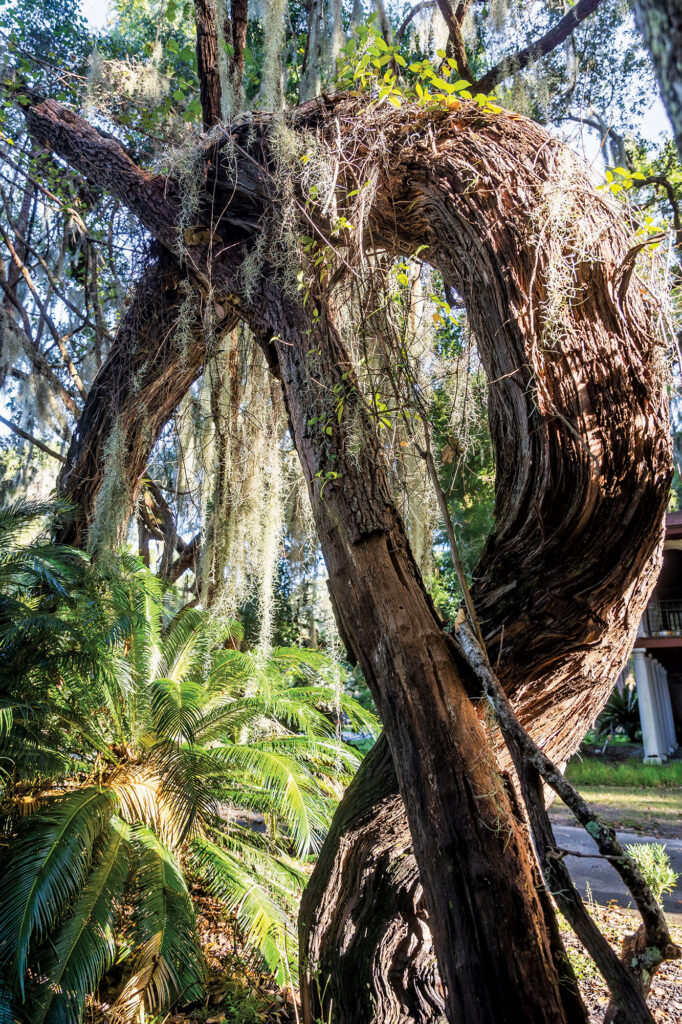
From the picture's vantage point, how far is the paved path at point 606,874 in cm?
408

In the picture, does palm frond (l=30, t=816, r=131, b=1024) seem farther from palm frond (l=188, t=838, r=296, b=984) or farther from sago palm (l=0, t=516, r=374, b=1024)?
palm frond (l=188, t=838, r=296, b=984)

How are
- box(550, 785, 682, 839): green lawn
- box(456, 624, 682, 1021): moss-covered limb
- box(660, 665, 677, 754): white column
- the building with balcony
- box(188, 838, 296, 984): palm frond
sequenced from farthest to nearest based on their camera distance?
box(660, 665, 677, 754): white column, the building with balcony, box(550, 785, 682, 839): green lawn, box(188, 838, 296, 984): palm frond, box(456, 624, 682, 1021): moss-covered limb

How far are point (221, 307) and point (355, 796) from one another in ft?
6.93

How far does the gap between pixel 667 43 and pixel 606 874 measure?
5504 millimetres

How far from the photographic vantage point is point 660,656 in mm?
11562

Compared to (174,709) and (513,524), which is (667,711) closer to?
(174,709)

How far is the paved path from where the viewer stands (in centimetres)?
408

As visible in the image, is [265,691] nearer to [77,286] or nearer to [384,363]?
[384,363]

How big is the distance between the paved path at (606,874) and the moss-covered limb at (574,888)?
2.43 metres

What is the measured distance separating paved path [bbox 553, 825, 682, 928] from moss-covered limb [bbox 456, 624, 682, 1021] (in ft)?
7.96

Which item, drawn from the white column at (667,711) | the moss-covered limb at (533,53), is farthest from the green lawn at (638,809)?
the moss-covered limb at (533,53)

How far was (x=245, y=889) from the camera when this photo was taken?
3.43 m

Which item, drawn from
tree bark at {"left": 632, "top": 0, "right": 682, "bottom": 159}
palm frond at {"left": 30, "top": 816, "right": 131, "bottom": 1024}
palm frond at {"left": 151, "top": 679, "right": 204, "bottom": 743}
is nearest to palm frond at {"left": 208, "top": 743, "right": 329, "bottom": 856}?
palm frond at {"left": 151, "top": 679, "right": 204, "bottom": 743}

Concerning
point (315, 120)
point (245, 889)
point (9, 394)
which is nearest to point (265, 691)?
point (245, 889)
